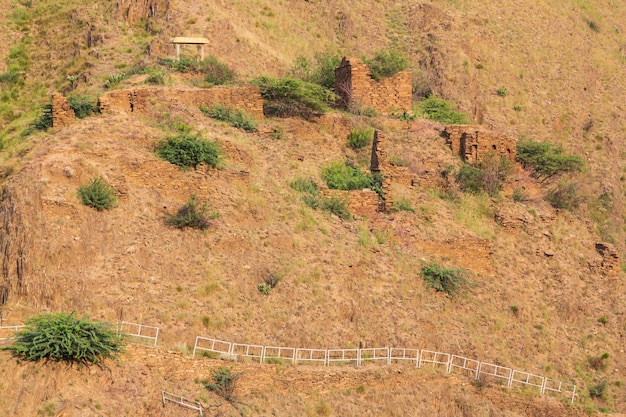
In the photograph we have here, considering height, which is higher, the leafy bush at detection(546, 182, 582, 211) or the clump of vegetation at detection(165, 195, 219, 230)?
the leafy bush at detection(546, 182, 582, 211)

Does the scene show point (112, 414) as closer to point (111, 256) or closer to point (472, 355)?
point (111, 256)

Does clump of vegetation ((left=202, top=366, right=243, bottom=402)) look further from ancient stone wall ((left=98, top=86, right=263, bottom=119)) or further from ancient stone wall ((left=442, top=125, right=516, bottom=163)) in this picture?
ancient stone wall ((left=442, top=125, right=516, bottom=163))

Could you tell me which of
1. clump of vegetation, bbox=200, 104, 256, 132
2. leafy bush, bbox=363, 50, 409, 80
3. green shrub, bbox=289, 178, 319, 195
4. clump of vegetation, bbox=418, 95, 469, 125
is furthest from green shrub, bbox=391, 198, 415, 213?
leafy bush, bbox=363, 50, 409, 80

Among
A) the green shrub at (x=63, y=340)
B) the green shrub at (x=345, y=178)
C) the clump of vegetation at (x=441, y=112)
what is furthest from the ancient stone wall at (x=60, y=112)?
the clump of vegetation at (x=441, y=112)

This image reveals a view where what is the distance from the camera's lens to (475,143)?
1316 inches

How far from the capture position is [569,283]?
29312 millimetres

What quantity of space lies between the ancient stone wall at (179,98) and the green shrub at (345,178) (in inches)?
156

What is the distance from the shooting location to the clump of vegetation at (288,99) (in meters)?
33.2

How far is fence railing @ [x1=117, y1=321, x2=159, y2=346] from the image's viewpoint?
69.3 feet

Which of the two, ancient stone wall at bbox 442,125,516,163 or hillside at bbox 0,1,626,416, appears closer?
hillside at bbox 0,1,626,416

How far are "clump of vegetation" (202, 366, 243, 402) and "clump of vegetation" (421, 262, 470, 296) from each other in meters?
8.33

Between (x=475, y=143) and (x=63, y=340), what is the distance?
19.9 m

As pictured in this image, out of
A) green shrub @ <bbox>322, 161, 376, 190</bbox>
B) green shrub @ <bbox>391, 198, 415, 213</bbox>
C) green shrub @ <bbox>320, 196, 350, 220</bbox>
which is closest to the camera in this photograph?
green shrub @ <bbox>320, 196, 350, 220</bbox>

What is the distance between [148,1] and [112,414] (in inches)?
1010
